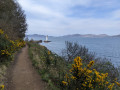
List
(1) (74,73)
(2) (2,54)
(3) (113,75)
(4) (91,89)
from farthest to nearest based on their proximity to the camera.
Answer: (3) (113,75) < (2) (2,54) < (1) (74,73) < (4) (91,89)

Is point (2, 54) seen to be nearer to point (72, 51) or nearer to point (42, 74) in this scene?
point (42, 74)

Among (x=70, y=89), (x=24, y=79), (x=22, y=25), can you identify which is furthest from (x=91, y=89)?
(x=22, y=25)

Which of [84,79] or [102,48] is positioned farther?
[102,48]

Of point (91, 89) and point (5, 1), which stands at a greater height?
point (5, 1)

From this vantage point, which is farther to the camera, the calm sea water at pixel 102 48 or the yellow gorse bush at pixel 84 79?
the calm sea water at pixel 102 48

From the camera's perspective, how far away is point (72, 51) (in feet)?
41.2

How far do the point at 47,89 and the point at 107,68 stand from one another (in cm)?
527

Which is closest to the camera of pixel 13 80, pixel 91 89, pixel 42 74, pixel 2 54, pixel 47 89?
pixel 91 89

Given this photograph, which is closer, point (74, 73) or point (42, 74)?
point (74, 73)

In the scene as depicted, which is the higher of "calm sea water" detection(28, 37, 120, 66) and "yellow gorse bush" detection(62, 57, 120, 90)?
"yellow gorse bush" detection(62, 57, 120, 90)

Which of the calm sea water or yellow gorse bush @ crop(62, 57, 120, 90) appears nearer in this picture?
yellow gorse bush @ crop(62, 57, 120, 90)

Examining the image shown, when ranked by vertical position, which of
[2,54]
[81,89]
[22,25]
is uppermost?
[22,25]

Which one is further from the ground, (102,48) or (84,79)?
(84,79)

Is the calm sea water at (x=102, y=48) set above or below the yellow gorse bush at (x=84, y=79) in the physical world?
below
